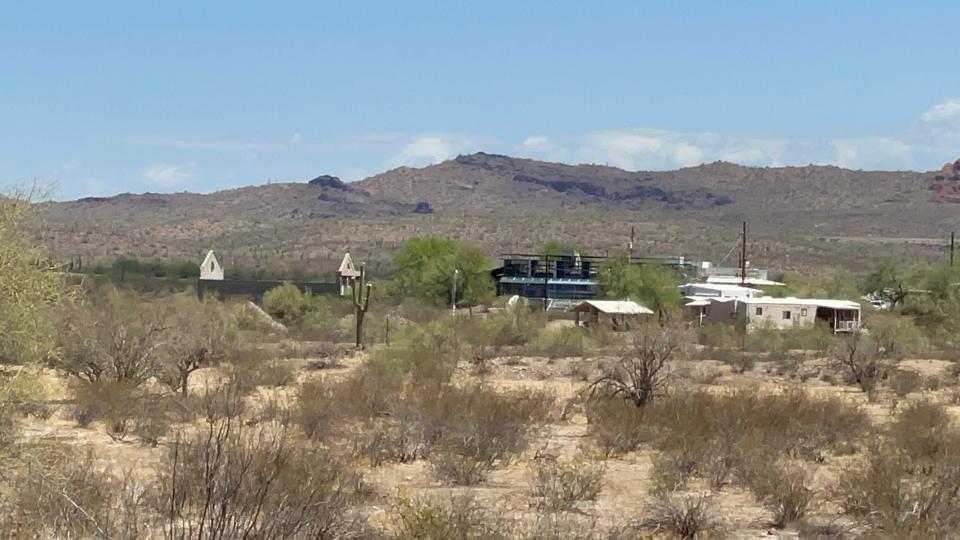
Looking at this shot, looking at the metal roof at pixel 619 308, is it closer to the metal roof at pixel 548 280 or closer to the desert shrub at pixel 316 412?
the metal roof at pixel 548 280

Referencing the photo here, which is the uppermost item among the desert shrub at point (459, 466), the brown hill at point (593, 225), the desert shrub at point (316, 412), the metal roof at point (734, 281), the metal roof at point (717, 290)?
the brown hill at point (593, 225)

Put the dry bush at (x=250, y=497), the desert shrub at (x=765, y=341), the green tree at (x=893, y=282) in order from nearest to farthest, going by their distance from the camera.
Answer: the dry bush at (x=250, y=497)
the desert shrub at (x=765, y=341)
the green tree at (x=893, y=282)

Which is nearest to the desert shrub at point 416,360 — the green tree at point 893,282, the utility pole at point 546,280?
the utility pole at point 546,280

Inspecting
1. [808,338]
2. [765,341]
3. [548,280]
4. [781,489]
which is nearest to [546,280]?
[548,280]

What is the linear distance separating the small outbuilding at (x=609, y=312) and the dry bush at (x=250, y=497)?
46.2m

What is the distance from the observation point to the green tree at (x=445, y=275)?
274ft

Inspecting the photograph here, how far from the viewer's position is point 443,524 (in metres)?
12.5

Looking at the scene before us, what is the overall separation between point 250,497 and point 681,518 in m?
6.63

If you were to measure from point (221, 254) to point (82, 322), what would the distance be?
105 m

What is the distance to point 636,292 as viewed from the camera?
72312 millimetres

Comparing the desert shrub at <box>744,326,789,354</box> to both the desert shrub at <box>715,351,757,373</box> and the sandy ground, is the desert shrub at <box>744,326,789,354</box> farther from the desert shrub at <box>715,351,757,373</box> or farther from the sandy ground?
the sandy ground

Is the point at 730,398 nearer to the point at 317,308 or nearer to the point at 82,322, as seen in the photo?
the point at 82,322

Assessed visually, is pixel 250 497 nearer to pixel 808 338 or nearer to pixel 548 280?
pixel 808 338

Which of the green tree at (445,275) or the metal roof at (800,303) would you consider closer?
the metal roof at (800,303)
